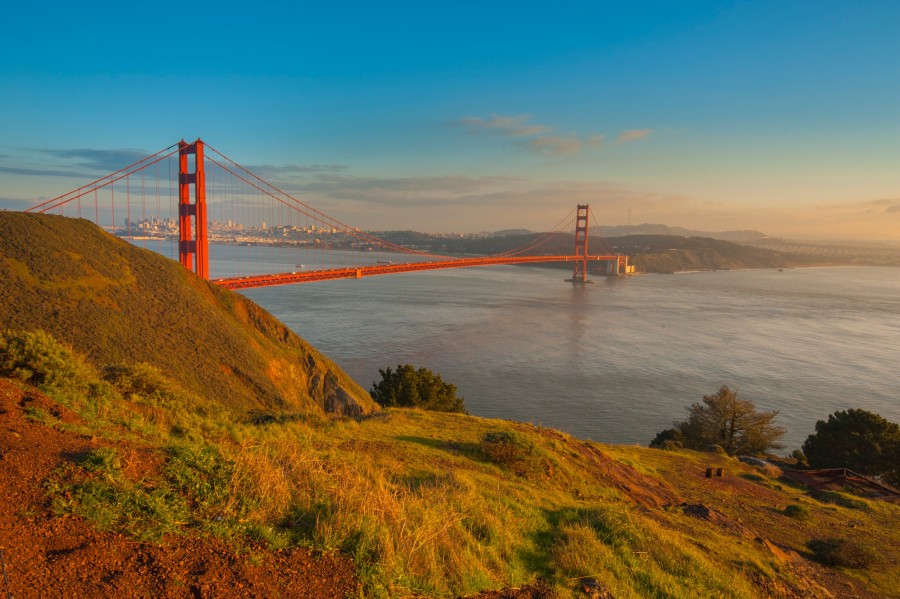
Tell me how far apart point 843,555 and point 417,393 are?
1493 centimetres

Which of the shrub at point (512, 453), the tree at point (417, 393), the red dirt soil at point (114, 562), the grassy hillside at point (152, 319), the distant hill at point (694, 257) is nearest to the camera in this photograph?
the red dirt soil at point (114, 562)

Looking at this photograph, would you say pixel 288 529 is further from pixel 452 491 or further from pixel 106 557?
pixel 452 491

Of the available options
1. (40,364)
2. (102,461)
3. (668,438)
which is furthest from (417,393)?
(102,461)

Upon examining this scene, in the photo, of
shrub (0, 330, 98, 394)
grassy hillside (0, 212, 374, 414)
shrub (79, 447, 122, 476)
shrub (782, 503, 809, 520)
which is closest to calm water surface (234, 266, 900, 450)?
grassy hillside (0, 212, 374, 414)

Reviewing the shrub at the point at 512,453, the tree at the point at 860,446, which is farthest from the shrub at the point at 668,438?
the shrub at the point at 512,453

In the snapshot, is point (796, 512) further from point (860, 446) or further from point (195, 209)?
point (195, 209)

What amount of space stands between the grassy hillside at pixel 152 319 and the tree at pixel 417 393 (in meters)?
1.06

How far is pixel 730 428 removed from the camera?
2530 centimetres

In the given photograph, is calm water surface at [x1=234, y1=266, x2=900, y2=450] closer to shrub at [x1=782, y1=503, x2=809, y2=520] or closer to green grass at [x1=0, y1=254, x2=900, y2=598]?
shrub at [x1=782, y1=503, x2=809, y2=520]

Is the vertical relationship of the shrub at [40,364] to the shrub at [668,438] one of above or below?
above

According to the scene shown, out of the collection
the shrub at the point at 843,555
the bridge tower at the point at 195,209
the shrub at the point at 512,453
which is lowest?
the shrub at the point at 843,555

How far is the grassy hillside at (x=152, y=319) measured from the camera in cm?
1495

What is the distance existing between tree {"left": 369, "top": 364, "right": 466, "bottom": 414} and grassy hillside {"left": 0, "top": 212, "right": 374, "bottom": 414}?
1060 millimetres

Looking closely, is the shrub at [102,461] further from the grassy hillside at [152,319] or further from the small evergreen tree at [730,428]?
the small evergreen tree at [730,428]
